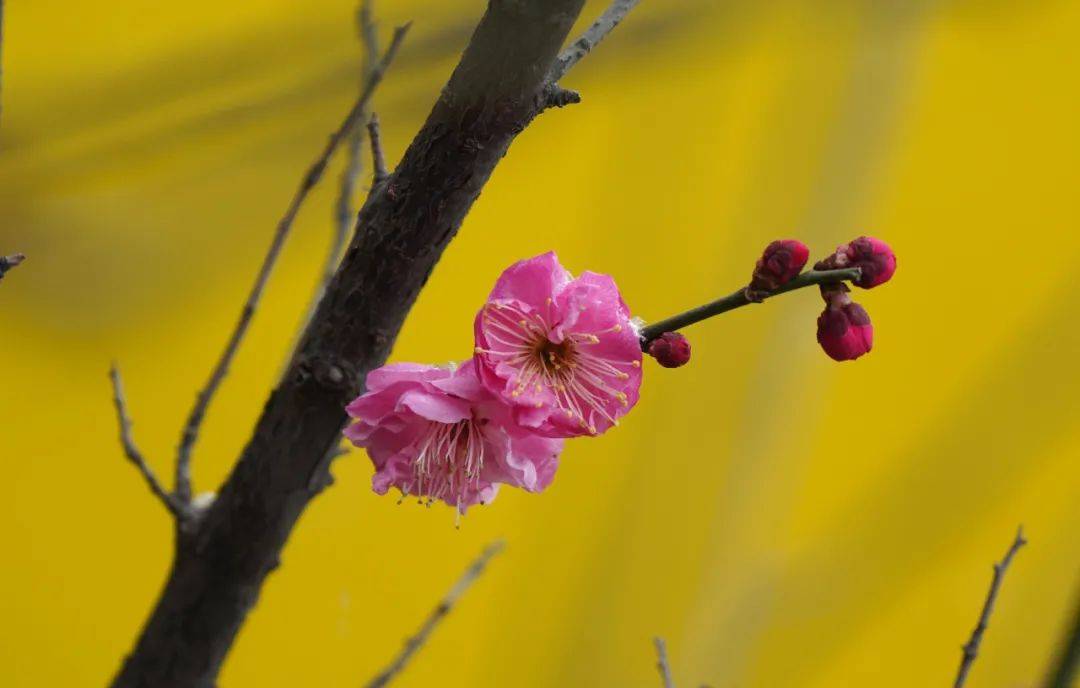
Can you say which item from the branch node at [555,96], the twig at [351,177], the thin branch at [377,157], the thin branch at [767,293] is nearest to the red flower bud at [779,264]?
the thin branch at [767,293]

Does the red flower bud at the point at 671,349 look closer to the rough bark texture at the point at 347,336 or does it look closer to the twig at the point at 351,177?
the rough bark texture at the point at 347,336

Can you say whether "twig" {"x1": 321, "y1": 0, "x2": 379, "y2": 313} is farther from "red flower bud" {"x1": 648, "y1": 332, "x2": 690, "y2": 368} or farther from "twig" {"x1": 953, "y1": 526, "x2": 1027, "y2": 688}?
"twig" {"x1": 953, "y1": 526, "x2": 1027, "y2": 688}

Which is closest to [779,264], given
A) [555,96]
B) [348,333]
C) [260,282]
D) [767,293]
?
[767,293]

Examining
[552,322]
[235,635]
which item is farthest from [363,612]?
[552,322]

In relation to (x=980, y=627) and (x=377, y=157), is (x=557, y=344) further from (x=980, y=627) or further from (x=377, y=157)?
(x=980, y=627)

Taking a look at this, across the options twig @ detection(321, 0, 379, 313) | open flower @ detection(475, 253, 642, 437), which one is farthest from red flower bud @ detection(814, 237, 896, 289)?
twig @ detection(321, 0, 379, 313)
